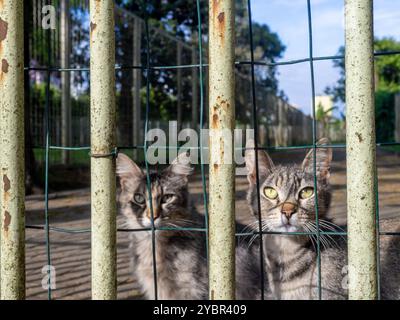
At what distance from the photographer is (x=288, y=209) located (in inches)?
100

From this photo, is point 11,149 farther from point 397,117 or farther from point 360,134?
point 397,117

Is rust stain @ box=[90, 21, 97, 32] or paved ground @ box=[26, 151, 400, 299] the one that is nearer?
rust stain @ box=[90, 21, 97, 32]

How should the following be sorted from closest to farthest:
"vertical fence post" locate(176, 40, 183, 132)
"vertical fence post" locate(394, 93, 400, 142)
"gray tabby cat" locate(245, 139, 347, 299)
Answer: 1. "gray tabby cat" locate(245, 139, 347, 299)
2. "vertical fence post" locate(176, 40, 183, 132)
3. "vertical fence post" locate(394, 93, 400, 142)

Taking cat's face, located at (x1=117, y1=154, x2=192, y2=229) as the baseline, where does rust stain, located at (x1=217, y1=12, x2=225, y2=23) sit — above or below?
above

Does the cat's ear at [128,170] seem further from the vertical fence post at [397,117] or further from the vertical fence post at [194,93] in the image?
the vertical fence post at [397,117]

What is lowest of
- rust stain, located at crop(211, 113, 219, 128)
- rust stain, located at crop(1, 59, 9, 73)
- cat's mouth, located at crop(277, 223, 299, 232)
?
cat's mouth, located at crop(277, 223, 299, 232)

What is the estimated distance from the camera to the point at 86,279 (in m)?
3.70

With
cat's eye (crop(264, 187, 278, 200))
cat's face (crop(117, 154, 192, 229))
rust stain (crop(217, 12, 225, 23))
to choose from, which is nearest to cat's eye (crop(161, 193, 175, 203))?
cat's face (crop(117, 154, 192, 229))

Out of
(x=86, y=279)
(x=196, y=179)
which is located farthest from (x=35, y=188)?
(x=86, y=279)

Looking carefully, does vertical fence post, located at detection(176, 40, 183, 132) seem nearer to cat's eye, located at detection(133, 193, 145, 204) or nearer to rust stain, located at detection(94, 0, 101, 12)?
cat's eye, located at detection(133, 193, 145, 204)

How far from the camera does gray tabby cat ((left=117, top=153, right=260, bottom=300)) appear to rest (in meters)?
2.92

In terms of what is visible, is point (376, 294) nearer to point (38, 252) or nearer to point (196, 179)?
point (38, 252)

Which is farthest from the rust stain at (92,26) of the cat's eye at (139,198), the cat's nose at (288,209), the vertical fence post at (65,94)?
the vertical fence post at (65,94)
